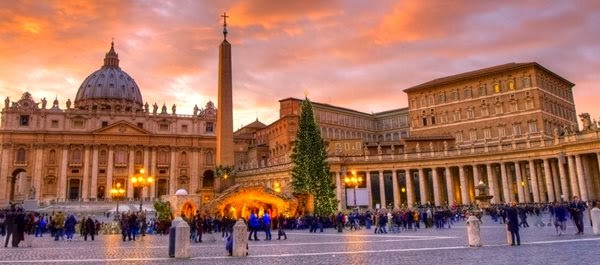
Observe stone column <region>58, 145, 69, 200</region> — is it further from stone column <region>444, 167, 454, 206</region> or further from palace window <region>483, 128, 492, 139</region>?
palace window <region>483, 128, 492, 139</region>

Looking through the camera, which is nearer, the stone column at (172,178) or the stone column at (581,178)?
the stone column at (581,178)

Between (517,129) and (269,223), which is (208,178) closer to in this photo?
(517,129)

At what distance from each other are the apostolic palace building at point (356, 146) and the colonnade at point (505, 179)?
0.14 metres

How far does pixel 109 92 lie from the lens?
114 metres

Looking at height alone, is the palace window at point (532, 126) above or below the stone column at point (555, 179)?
above

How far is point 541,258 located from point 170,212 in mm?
28854

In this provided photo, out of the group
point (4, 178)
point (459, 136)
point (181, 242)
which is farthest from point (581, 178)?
point (4, 178)

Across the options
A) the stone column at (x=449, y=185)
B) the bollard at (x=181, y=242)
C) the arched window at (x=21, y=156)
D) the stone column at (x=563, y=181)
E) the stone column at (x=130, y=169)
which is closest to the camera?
the bollard at (x=181, y=242)

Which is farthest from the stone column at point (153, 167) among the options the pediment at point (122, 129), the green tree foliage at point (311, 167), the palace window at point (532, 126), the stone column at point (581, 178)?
the stone column at point (581, 178)

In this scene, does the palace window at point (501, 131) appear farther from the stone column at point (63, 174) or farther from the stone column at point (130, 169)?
the stone column at point (63, 174)

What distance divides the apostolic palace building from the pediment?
0.18 metres

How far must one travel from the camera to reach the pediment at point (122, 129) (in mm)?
86312

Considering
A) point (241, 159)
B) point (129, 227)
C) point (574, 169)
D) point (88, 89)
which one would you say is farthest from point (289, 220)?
point (88, 89)

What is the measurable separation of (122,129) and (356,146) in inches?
1808
